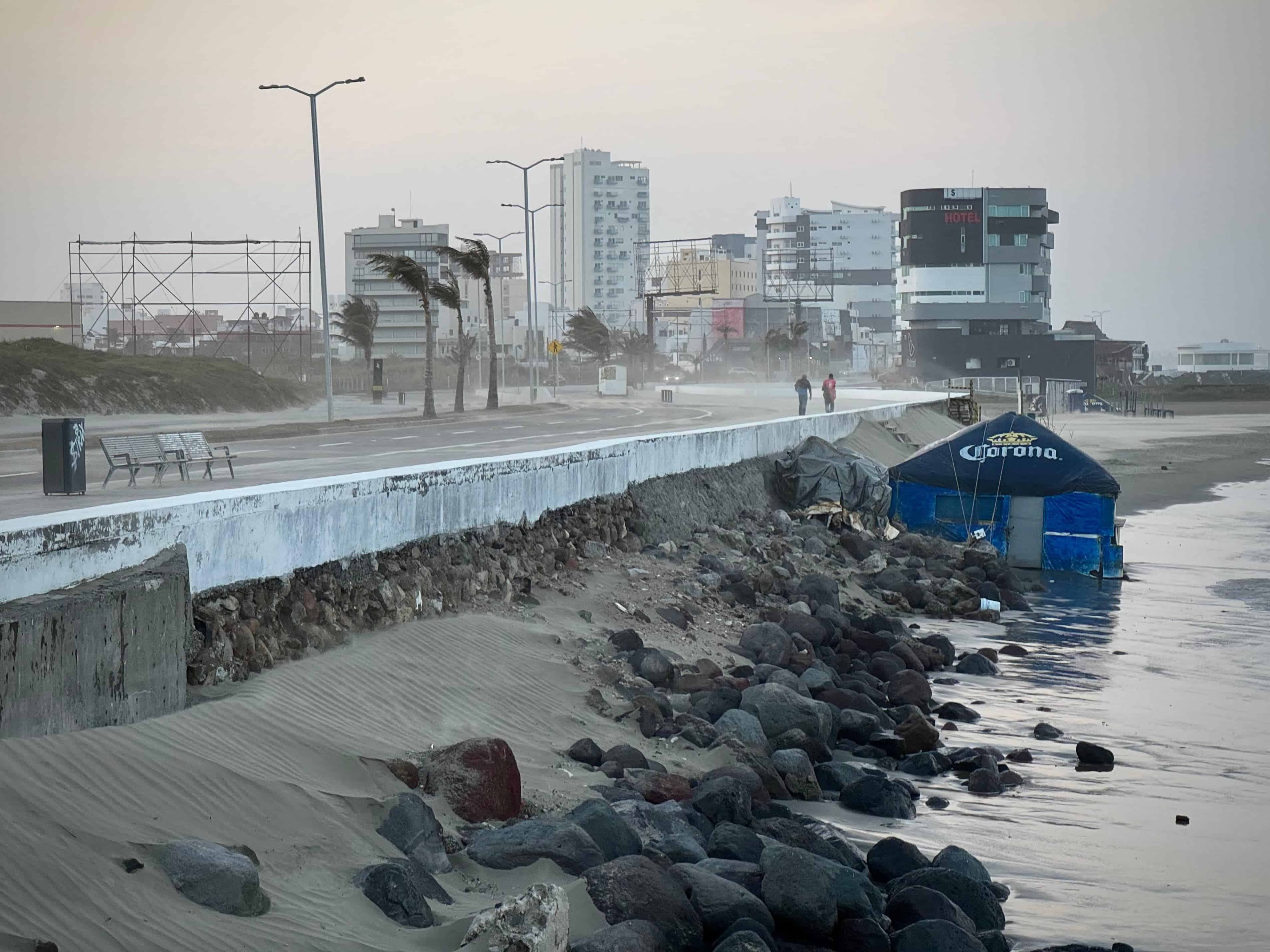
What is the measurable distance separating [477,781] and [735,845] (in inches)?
62.6

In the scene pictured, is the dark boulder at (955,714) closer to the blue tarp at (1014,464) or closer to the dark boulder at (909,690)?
the dark boulder at (909,690)

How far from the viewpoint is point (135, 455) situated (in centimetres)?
2133

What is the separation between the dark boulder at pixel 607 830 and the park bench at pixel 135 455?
1455 centimetres

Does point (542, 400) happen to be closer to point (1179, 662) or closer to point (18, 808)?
point (1179, 662)

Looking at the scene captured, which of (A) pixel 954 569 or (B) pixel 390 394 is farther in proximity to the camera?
(B) pixel 390 394

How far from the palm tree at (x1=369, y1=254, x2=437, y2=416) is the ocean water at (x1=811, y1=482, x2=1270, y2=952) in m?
33.9

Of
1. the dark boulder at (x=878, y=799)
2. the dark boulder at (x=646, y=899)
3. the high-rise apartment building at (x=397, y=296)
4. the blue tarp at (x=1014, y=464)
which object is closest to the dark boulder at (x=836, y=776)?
the dark boulder at (x=878, y=799)

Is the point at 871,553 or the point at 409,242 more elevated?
the point at 409,242

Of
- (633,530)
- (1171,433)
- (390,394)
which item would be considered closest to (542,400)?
(390,394)

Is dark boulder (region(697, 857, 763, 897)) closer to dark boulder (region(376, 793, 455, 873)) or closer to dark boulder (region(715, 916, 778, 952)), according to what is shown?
dark boulder (region(715, 916, 778, 952))

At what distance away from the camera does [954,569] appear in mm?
22578

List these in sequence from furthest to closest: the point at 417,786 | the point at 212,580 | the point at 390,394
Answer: the point at 390,394 → the point at 212,580 → the point at 417,786

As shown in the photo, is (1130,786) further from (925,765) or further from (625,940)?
(625,940)

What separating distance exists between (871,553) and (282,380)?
2092 inches
